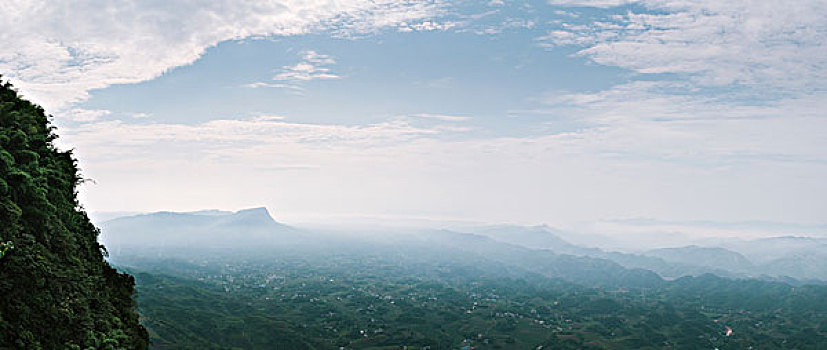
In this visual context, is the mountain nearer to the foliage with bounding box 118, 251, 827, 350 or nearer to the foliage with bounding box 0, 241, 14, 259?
the foliage with bounding box 0, 241, 14, 259

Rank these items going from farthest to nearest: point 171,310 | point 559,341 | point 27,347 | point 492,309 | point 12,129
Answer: point 492,309 < point 559,341 < point 171,310 < point 12,129 < point 27,347

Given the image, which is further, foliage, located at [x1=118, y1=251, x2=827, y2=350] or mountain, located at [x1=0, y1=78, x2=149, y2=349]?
foliage, located at [x1=118, y1=251, x2=827, y2=350]

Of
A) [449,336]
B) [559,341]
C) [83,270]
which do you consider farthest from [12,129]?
[559,341]

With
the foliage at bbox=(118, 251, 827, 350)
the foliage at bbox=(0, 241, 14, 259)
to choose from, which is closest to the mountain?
the foliage at bbox=(0, 241, 14, 259)

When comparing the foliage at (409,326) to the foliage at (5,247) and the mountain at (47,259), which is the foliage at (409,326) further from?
the foliage at (5,247)

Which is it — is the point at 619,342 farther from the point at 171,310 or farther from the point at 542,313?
the point at 171,310

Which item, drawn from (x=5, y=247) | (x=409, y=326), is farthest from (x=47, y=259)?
(x=409, y=326)

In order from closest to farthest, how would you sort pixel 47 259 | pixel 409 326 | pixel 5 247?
pixel 5 247 < pixel 47 259 < pixel 409 326

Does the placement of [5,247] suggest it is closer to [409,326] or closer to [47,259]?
[47,259]
